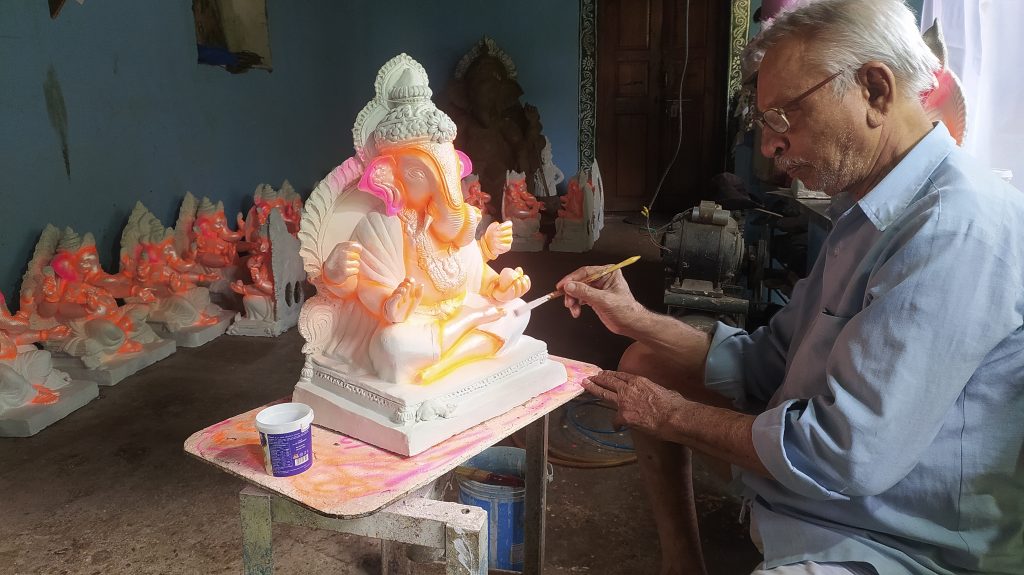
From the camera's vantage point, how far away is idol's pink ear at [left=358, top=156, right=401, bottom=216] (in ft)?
5.96

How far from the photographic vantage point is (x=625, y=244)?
25.3 ft

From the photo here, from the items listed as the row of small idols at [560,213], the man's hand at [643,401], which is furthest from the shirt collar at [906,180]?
the row of small idols at [560,213]

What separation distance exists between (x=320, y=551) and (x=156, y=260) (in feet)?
8.85

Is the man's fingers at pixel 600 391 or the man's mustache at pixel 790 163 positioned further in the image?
the man's fingers at pixel 600 391

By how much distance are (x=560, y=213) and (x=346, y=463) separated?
19.1 ft

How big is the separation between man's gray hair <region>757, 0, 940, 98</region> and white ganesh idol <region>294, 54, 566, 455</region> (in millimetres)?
887

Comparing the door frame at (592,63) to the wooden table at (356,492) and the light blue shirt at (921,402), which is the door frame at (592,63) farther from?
the wooden table at (356,492)

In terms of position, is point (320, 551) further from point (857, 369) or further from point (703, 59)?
point (703, 59)

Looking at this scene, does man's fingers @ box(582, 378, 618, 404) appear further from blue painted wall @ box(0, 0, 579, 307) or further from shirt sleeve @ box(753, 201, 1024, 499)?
blue painted wall @ box(0, 0, 579, 307)

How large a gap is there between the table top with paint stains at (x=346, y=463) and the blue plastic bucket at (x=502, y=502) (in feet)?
1.66

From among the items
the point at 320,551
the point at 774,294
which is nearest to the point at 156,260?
the point at 320,551

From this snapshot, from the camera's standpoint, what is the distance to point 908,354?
131cm

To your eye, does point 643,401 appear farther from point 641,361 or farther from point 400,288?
point 400,288

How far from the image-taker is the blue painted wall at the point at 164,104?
394 cm
